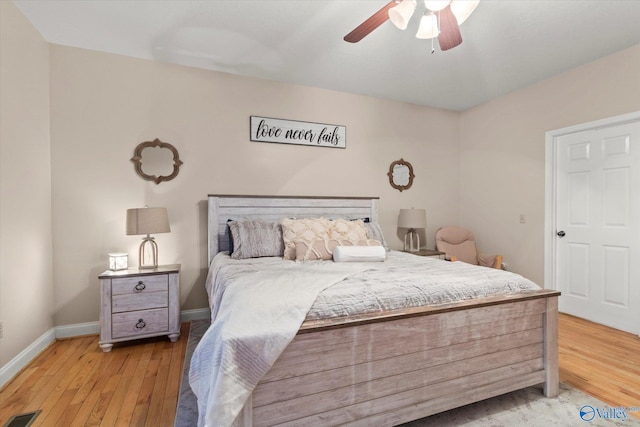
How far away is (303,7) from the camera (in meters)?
2.26

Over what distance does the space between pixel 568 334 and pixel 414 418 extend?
2.24 meters

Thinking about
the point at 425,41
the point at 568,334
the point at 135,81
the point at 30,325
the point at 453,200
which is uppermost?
the point at 425,41

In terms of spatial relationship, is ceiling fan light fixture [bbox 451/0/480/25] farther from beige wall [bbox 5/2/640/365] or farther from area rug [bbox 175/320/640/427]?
area rug [bbox 175/320/640/427]

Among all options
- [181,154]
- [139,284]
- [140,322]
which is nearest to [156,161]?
[181,154]

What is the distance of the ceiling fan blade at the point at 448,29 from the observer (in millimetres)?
1802

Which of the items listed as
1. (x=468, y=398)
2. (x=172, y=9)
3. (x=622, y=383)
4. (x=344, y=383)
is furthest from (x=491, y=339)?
(x=172, y=9)

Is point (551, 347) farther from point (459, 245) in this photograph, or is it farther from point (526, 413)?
point (459, 245)

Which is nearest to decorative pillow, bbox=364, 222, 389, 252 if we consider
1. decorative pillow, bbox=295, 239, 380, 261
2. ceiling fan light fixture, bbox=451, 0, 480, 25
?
decorative pillow, bbox=295, 239, 380, 261

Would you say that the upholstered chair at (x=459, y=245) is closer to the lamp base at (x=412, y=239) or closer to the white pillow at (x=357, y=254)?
the lamp base at (x=412, y=239)

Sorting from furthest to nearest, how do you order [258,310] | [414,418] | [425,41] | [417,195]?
[417,195], [425,41], [414,418], [258,310]

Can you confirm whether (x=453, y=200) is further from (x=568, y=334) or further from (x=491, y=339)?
(x=491, y=339)

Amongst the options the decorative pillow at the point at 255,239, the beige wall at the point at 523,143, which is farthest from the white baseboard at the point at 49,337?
the beige wall at the point at 523,143

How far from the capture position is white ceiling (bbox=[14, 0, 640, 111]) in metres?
2.27

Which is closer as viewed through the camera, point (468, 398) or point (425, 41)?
point (468, 398)
